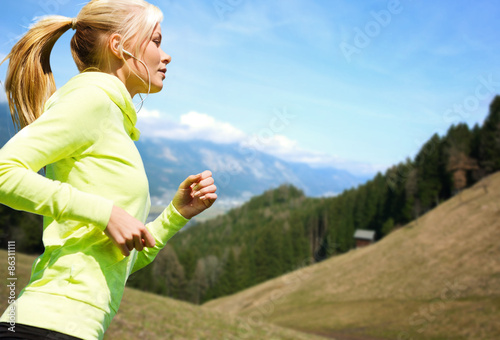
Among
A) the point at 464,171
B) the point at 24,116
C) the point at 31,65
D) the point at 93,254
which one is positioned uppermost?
the point at 464,171

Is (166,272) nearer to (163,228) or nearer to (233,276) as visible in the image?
(233,276)

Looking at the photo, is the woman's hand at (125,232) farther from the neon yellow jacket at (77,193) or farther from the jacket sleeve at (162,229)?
the jacket sleeve at (162,229)

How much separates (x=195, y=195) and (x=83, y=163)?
0.55 m

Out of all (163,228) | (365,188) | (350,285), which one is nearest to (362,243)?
(365,188)

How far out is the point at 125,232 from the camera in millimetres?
1283

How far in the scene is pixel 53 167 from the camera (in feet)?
4.58

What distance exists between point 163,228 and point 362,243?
78.9 metres

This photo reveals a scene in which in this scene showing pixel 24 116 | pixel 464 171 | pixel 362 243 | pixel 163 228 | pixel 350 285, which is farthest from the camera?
pixel 362 243

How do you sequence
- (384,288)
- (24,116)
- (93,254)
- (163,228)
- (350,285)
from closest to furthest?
(93,254), (24,116), (163,228), (384,288), (350,285)

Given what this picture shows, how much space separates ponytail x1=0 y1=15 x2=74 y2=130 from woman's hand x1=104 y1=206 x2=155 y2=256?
1.94 feet

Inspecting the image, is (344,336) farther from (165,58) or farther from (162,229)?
(165,58)

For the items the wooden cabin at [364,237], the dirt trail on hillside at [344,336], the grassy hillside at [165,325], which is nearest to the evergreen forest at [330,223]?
the wooden cabin at [364,237]

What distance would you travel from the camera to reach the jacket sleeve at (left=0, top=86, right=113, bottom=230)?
1.18 metres

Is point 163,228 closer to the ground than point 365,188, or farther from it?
closer to the ground
